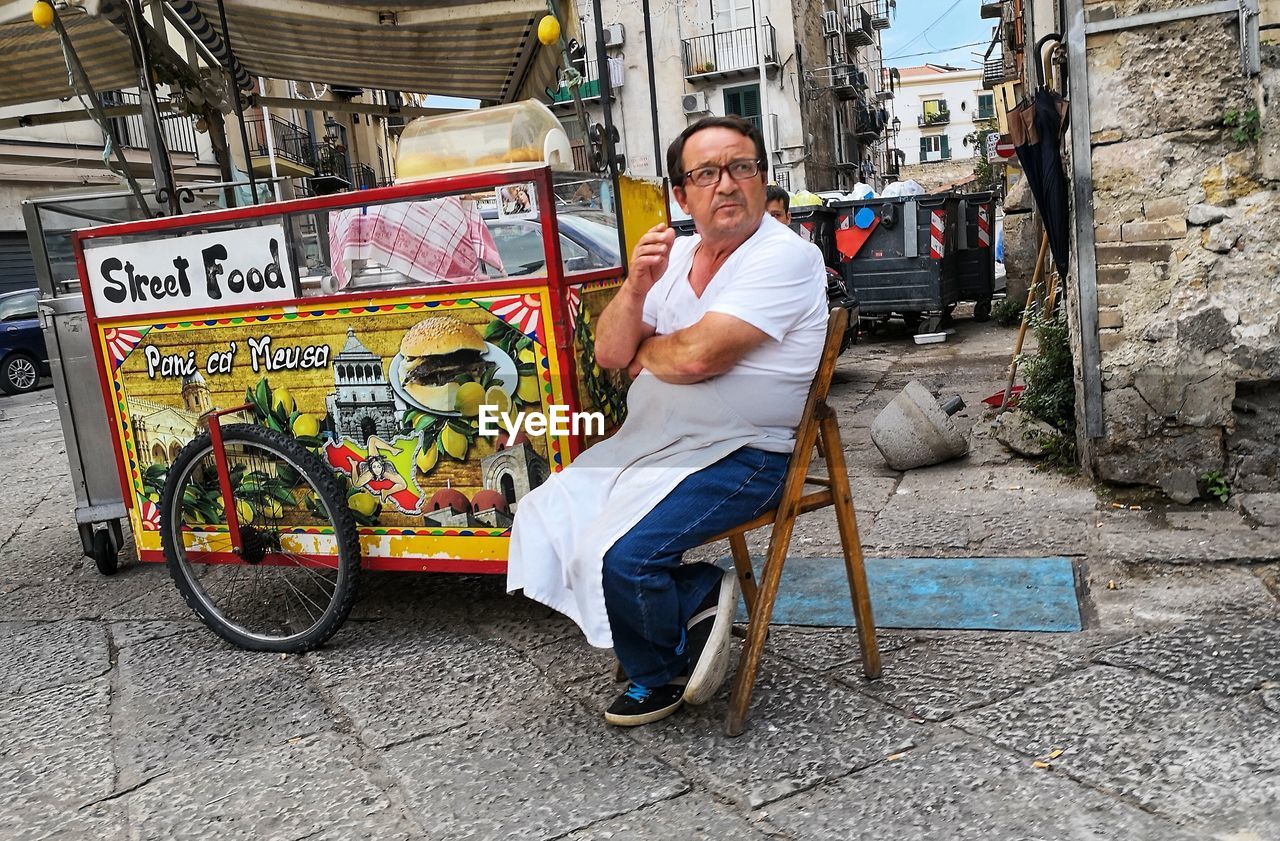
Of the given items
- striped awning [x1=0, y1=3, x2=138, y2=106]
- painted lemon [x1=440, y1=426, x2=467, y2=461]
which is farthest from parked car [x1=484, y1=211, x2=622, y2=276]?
striped awning [x1=0, y1=3, x2=138, y2=106]

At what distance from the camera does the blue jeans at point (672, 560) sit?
2512mm

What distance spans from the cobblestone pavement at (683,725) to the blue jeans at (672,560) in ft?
0.81

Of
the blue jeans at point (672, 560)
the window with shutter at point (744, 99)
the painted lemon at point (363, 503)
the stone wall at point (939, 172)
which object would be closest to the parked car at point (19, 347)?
the painted lemon at point (363, 503)

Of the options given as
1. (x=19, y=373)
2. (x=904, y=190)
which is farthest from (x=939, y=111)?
(x=19, y=373)

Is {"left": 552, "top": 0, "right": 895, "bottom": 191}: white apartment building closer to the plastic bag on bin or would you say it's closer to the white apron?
the plastic bag on bin

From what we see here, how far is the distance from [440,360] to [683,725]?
4.51ft

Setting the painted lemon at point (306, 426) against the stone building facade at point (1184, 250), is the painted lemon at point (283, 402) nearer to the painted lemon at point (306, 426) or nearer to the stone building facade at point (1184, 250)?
the painted lemon at point (306, 426)

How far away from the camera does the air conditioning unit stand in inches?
1069

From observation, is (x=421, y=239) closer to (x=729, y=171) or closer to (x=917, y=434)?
(x=729, y=171)

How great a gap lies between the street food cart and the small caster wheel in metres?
0.97

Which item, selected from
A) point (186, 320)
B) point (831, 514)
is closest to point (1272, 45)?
point (831, 514)

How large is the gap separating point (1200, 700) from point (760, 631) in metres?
1.13

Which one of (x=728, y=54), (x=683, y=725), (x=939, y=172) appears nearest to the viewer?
(x=683, y=725)

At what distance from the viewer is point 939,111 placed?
58438 millimetres
